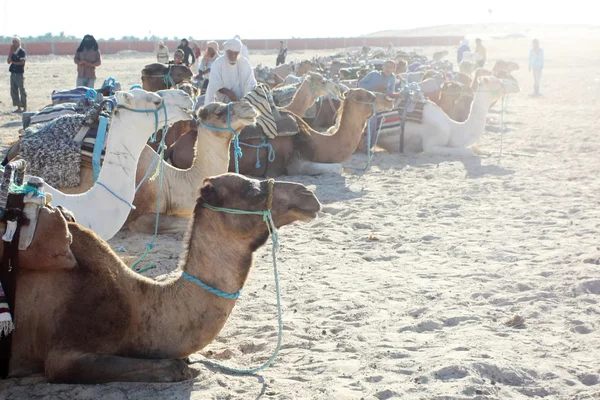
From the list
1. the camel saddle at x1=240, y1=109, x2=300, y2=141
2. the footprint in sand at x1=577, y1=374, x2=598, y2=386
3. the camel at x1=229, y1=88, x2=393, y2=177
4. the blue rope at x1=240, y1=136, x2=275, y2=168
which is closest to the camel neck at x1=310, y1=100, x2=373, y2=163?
the camel at x1=229, y1=88, x2=393, y2=177

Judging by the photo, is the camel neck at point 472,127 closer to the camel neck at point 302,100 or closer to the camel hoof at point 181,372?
the camel neck at point 302,100

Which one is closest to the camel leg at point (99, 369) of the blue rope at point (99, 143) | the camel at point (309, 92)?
the blue rope at point (99, 143)

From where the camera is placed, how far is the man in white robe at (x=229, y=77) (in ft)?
30.9

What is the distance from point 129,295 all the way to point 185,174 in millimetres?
3263

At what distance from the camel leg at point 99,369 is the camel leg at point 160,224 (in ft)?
10.6

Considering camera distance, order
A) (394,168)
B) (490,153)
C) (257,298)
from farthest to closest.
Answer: (490,153), (394,168), (257,298)

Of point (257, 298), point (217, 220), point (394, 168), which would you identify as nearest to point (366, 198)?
point (394, 168)

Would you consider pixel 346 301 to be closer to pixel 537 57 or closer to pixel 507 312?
pixel 507 312

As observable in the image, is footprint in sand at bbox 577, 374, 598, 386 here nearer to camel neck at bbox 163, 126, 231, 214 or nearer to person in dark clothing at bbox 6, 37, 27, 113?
camel neck at bbox 163, 126, 231, 214

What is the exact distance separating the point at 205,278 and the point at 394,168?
7.50 metres

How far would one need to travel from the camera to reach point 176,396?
372cm

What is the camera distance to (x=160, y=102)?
209 inches

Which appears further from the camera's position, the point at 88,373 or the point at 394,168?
the point at 394,168

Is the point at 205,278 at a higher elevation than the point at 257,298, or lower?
higher
